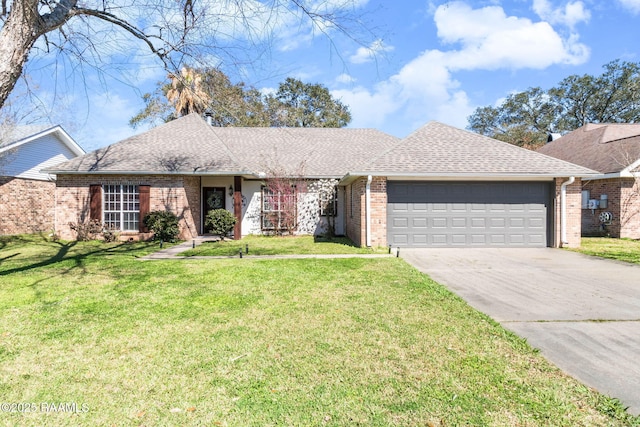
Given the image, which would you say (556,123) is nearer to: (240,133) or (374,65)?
(240,133)

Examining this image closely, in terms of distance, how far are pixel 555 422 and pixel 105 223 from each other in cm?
1550

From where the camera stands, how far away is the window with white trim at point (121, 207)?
A: 45.4 feet

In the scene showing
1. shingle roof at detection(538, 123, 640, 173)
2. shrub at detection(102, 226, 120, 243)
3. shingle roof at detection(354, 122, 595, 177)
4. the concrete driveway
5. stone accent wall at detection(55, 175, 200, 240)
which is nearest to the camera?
the concrete driveway

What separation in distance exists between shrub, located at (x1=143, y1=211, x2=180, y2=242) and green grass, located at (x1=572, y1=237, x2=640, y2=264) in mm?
13951

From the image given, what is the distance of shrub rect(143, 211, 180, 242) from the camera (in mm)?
12748

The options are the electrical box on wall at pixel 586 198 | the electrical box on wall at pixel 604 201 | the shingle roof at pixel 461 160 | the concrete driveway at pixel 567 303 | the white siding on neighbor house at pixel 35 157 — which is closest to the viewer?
the concrete driveway at pixel 567 303

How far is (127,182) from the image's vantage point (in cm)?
1380

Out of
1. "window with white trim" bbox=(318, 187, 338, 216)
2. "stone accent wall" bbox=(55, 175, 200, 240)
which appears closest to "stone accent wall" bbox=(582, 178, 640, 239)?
"window with white trim" bbox=(318, 187, 338, 216)

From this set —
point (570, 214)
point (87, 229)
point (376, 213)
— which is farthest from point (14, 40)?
point (570, 214)

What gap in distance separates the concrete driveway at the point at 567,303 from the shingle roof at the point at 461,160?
285 cm

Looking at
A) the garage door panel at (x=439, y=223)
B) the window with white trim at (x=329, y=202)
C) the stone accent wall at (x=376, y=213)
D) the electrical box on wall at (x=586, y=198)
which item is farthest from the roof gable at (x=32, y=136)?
the electrical box on wall at (x=586, y=198)

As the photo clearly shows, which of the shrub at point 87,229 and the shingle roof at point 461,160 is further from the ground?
the shingle roof at point 461,160

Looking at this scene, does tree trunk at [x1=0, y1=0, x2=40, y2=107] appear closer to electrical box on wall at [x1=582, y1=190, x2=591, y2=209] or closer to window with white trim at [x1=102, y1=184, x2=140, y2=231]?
window with white trim at [x1=102, y1=184, x2=140, y2=231]

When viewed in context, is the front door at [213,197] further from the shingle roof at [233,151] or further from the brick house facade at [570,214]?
the brick house facade at [570,214]
